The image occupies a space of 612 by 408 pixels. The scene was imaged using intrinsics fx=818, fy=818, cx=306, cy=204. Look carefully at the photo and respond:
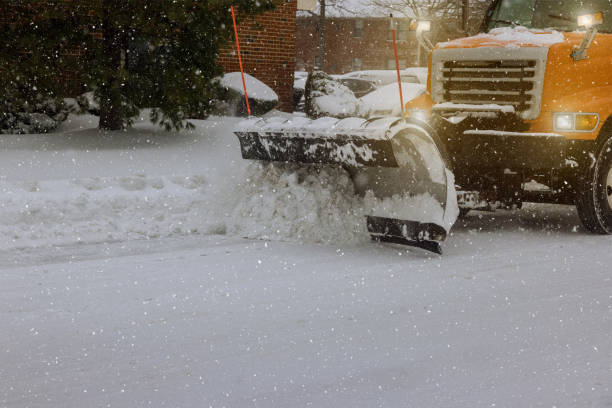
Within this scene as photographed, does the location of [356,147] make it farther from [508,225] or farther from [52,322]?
[52,322]

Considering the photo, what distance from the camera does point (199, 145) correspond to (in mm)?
10812

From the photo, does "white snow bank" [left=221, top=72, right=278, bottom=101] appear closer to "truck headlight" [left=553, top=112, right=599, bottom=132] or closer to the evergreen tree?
the evergreen tree

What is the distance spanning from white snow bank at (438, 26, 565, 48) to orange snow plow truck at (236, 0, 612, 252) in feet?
0.03

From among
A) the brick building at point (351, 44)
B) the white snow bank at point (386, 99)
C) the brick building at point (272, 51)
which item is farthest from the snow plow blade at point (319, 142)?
the brick building at point (351, 44)

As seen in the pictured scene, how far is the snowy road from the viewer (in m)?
3.44

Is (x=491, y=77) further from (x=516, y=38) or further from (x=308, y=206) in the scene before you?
(x=308, y=206)

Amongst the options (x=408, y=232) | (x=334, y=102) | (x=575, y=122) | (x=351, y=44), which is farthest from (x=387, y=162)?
(x=351, y=44)

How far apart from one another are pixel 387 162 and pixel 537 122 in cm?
166

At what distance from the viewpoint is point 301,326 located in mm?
4301

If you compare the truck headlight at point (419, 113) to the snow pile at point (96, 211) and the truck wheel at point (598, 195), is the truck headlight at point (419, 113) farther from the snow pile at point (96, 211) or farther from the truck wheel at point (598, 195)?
the snow pile at point (96, 211)

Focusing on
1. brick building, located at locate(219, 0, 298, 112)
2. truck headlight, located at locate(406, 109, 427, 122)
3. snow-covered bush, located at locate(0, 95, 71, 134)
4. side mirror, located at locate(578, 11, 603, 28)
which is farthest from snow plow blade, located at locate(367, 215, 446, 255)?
brick building, located at locate(219, 0, 298, 112)

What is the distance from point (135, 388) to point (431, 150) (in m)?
3.52

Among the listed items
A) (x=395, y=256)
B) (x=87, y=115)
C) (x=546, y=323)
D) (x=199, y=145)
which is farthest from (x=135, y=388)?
(x=87, y=115)

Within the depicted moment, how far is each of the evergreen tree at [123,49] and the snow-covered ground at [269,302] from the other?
6.89 feet
